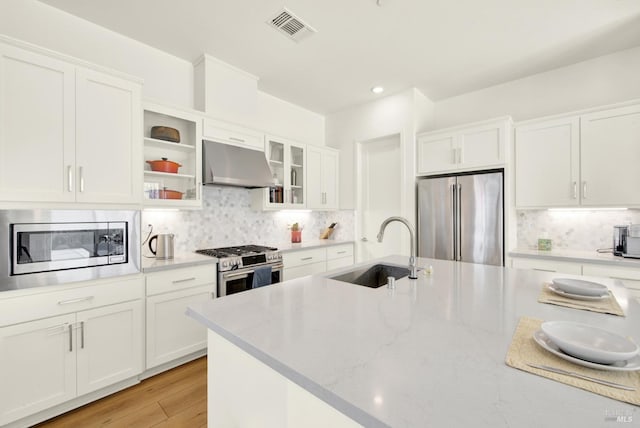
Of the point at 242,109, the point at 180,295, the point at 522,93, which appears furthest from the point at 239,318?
the point at 522,93

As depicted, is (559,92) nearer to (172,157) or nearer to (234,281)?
(234,281)

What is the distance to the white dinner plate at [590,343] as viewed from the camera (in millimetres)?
700

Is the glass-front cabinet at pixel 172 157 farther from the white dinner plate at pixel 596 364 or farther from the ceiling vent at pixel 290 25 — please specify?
the white dinner plate at pixel 596 364

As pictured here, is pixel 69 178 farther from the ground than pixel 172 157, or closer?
closer

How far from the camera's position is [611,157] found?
2619 mm

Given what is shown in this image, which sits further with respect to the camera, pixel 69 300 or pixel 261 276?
pixel 261 276

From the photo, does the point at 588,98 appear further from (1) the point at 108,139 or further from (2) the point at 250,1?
(1) the point at 108,139

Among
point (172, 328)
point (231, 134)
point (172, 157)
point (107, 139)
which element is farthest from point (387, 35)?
point (172, 328)

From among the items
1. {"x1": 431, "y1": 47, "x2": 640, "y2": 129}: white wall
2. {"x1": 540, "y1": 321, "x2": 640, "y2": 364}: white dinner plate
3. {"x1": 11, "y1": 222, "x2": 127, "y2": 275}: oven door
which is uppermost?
{"x1": 431, "y1": 47, "x2": 640, "y2": 129}: white wall

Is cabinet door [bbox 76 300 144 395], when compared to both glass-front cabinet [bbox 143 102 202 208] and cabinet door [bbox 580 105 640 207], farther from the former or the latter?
cabinet door [bbox 580 105 640 207]

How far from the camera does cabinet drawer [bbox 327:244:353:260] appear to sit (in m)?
3.90

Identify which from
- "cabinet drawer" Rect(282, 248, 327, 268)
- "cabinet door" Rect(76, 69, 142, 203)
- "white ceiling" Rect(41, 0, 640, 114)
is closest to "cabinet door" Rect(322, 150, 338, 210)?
"cabinet drawer" Rect(282, 248, 327, 268)

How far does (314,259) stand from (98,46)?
9.72 ft

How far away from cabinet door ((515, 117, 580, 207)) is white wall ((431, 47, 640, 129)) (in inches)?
16.1
